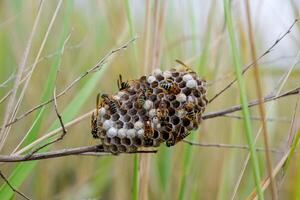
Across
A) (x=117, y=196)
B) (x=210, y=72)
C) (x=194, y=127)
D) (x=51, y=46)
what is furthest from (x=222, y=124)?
(x=194, y=127)

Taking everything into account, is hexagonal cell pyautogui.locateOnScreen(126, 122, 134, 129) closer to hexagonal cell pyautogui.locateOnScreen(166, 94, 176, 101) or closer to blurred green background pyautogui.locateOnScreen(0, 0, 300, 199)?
hexagonal cell pyautogui.locateOnScreen(166, 94, 176, 101)

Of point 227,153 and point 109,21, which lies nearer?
point 227,153

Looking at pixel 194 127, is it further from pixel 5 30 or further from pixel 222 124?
pixel 222 124

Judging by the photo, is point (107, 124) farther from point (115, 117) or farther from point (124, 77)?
point (124, 77)

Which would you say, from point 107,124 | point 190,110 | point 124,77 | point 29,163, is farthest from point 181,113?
point 124,77

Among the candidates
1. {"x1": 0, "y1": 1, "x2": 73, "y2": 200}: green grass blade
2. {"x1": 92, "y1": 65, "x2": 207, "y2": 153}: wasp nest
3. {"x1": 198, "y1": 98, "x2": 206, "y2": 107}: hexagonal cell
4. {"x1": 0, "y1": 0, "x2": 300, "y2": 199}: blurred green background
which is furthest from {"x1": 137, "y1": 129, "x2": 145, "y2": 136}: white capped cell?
{"x1": 0, "y1": 0, "x2": 300, "y2": 199}: blurred green background

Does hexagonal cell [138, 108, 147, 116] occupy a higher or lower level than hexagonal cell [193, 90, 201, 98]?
lower

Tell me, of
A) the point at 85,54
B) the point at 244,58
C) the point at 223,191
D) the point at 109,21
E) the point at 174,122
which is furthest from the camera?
the point at 85,54
